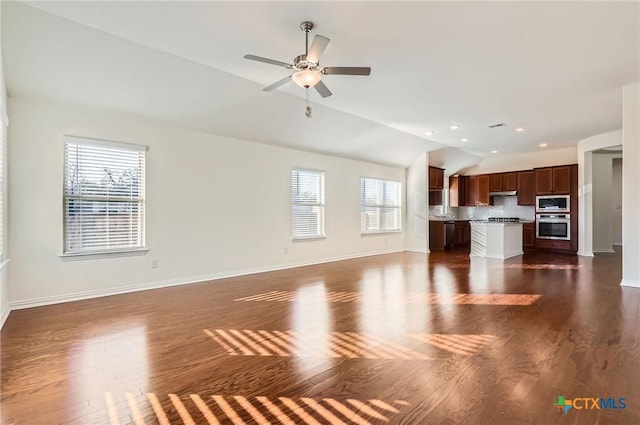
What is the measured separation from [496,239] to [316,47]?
672cm

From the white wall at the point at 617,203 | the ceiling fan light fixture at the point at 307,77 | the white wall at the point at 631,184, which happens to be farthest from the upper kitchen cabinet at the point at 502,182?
the ceiling fan light fixture at the point at 307,77

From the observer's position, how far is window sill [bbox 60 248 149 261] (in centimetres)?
402

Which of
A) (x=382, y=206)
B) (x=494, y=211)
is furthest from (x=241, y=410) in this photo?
(x=494, y=211)

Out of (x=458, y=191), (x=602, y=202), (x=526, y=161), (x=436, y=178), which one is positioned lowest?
(x=602, y=202)

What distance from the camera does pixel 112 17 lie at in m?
2.82

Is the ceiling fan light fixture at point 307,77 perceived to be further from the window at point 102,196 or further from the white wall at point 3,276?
the window at point 102,196

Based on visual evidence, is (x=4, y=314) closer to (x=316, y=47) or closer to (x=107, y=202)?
(x=107, y=202)

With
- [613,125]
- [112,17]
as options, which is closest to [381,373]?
[112,17]

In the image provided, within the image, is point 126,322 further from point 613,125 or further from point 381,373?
point 613,125

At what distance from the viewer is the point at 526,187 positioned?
30.1 ft

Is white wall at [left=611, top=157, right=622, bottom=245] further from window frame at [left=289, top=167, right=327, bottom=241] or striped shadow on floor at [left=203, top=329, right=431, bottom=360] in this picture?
striped shadow on floor at [left=203, top=329, right=431, bottom=360]

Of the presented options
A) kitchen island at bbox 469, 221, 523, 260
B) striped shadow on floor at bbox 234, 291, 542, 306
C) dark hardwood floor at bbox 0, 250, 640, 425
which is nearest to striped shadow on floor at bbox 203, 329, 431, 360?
dark hardwood floor at bbox 0, 250, 640, 425

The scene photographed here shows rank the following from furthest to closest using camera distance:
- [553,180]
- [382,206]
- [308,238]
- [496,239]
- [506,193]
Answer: [506,193] < [382,206] < [553,180] < [496,239] < [308,238]

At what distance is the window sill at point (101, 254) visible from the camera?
402 centimetres
